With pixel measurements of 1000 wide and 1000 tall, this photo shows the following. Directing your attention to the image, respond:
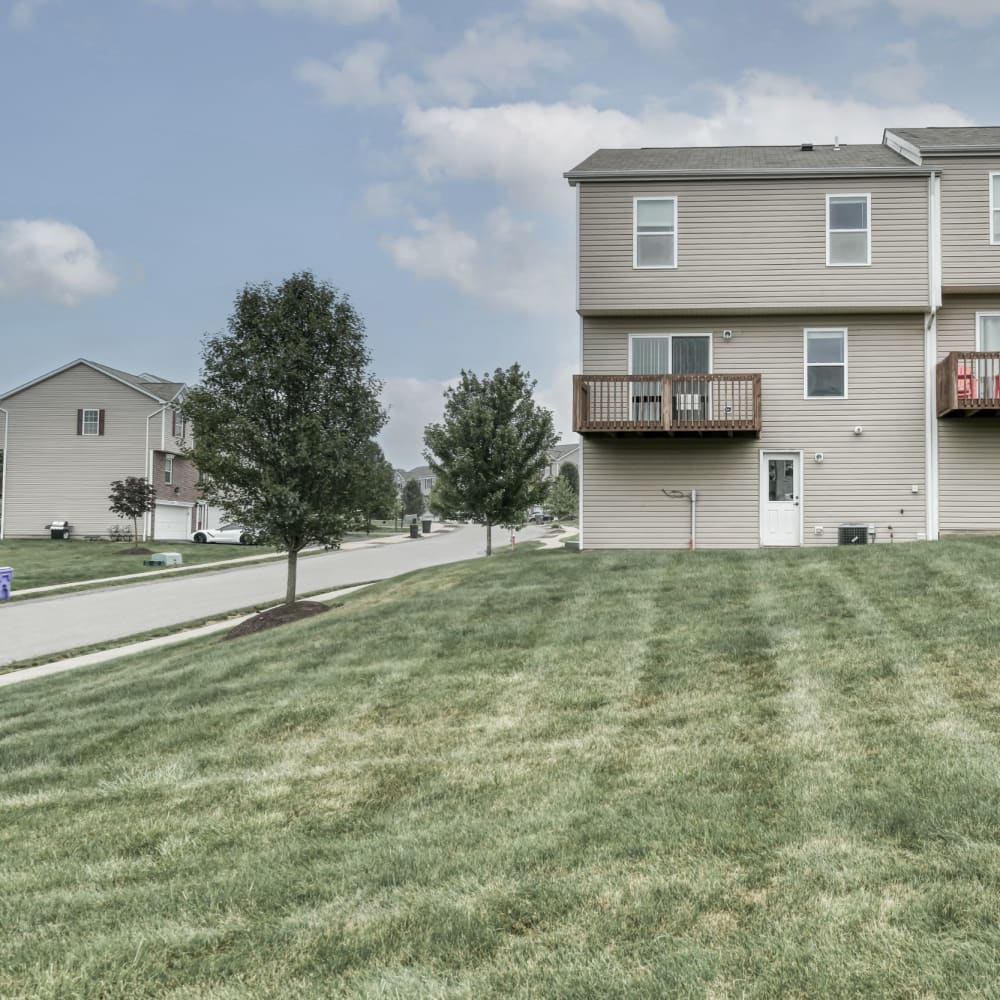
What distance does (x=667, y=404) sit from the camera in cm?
1587

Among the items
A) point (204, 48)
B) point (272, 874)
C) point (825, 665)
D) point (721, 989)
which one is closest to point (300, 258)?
point (204, 48)

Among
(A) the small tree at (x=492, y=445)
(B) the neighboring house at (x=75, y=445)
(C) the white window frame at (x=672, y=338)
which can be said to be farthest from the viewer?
(B) the neighboring house at (x=75, y=445)

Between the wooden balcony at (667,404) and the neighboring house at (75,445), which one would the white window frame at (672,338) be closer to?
the wooden balcony at (667,404)

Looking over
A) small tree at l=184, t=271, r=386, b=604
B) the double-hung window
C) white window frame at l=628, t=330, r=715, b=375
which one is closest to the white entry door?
white window frame at l=628, t=330, r=715, b=375

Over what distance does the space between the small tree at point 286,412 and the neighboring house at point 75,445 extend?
2670cm

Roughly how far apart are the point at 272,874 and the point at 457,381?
22.5 meters

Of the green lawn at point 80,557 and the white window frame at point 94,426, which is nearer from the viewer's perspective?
the green lawn at point 80,557

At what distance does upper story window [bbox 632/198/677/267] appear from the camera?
1700 centimetres

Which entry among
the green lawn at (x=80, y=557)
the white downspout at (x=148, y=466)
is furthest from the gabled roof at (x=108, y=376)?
the green lawn at (x=80, y=557)

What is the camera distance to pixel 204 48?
1988cm

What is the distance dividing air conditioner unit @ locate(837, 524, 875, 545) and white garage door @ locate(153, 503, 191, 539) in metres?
34.5

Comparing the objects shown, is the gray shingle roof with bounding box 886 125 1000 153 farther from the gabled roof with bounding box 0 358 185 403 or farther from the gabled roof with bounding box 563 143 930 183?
the gabled roof with bounding box 0 358 185 403

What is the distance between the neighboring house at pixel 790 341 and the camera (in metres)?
16.5

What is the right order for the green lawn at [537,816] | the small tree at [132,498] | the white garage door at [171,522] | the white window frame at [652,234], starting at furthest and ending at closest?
the white garage door at [171,522], the small tree at [132,498], the white window frame at [652,234], the green lawn at [537,816]
